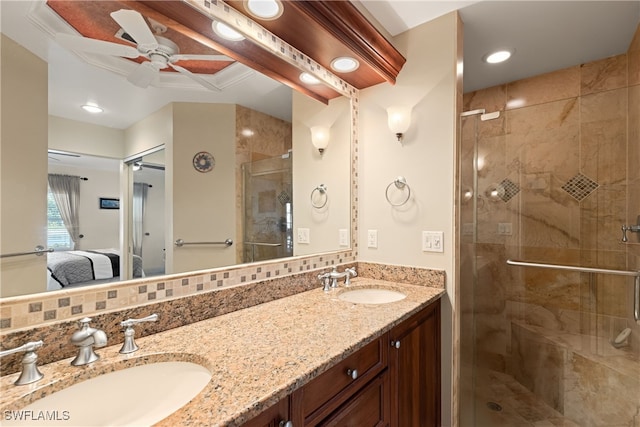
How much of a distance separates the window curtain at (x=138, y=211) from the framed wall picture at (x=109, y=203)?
0.21 feet

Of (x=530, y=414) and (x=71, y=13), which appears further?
(x=530, y=414)

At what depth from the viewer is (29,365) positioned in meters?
0.68

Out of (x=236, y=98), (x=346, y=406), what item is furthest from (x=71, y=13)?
(x=346, y=406)

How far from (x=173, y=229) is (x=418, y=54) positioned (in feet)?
5.41

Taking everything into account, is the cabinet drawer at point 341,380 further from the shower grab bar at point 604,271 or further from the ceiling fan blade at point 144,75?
the shower grab bar at point 604,271

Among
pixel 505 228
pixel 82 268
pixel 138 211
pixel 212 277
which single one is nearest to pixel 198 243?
pixel 212 277

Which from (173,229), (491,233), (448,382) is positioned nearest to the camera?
(173,229)

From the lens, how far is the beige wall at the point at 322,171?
5.65ft

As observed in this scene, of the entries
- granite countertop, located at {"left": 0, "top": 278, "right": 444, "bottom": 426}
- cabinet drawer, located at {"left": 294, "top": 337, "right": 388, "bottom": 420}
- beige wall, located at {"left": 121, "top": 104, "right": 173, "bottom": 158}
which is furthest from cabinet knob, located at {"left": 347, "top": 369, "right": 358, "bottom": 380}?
beige wall, located at {"left": 121, "top": 104, "right": 173, "bottom": 158}

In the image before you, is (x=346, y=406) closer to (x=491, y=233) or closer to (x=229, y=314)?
(x=229, y=314)

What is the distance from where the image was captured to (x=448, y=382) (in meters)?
1.62

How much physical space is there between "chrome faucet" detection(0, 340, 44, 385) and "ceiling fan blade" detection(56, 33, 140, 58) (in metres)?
0.84

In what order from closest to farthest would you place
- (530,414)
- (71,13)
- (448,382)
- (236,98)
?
(71,13) → (236,98) → (448,382) → (530,414)

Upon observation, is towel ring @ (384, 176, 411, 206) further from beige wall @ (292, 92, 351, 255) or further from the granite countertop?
the granite countertop
